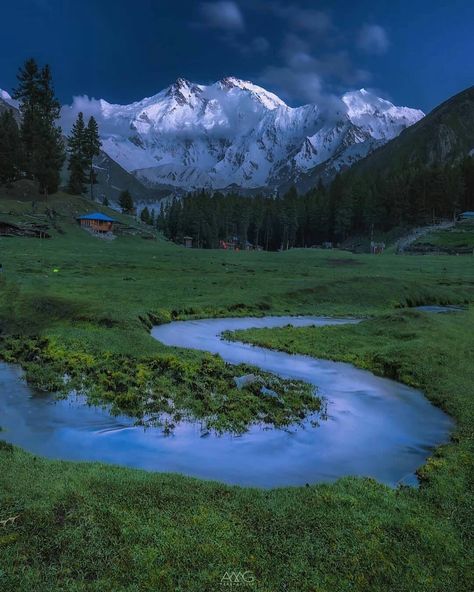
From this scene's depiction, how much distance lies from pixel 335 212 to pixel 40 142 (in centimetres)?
9414

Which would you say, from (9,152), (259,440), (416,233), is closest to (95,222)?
(9,152)

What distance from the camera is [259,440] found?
15062 mm

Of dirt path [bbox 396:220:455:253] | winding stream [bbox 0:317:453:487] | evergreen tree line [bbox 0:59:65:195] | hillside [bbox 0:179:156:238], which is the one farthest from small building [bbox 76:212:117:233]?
winding stream [bbox 0:317:453:487]

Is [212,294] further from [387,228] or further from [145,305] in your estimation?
[387,228]

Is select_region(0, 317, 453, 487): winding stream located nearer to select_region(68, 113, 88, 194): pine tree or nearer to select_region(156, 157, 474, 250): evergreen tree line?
select_region(68, 113, 88, 194): pine tree

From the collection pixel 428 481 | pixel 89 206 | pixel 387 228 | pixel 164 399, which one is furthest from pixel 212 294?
pixel 387 228

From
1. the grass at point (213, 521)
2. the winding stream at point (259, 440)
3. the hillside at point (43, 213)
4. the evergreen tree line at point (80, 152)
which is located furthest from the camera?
the evergreen tree line at point (80, 152)

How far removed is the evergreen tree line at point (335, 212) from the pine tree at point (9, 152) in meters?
59.3

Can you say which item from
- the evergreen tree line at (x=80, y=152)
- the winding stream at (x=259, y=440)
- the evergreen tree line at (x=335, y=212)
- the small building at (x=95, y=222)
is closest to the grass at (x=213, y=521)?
the winding stream at (x=259, y=440)

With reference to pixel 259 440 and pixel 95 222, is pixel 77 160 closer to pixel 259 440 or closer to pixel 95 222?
pixel 95 222

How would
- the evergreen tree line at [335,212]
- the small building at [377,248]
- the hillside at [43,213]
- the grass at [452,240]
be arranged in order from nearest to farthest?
the hillside at [43,213], the grass at [452,240], the small building at [377,248], the evergreen tree line at [335,212]

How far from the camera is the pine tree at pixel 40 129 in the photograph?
11988cm

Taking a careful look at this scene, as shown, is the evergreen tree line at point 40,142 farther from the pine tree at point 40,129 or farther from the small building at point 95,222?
the small building at point 95,222

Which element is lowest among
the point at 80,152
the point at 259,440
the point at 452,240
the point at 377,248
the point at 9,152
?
the point at 259,440
